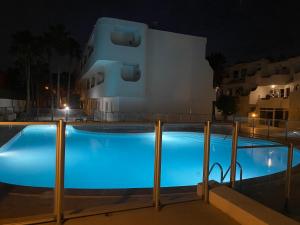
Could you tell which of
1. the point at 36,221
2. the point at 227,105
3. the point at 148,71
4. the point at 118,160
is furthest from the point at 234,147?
the point at 227,105

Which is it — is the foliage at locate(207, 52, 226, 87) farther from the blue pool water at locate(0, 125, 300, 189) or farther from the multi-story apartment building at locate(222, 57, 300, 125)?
the blue pool water at locate(0, 125, 300, 189)

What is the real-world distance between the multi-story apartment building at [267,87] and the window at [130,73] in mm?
13872

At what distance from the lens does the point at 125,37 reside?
24.9m

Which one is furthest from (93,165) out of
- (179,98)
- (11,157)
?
(179,98)

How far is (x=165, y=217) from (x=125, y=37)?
22910 mm

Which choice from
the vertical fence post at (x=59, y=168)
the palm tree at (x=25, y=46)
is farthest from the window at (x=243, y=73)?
the vertical fence post at (x=59, y=168)

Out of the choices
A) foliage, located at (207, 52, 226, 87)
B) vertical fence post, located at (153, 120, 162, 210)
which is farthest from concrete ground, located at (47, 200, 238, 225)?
foliage, located at (207, 52, 226, 87)

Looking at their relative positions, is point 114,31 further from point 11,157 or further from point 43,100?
point 43,100

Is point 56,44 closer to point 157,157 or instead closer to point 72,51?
point 72,51

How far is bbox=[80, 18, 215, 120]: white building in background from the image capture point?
23203mm

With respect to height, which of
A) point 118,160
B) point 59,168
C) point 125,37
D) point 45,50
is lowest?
point 118,160

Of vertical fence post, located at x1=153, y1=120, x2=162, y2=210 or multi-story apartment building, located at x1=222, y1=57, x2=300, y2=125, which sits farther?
multi-story apartment building, located at x1=222, y1=57, x2=300, y2=125

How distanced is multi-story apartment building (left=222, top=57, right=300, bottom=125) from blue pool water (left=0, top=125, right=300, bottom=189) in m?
14.3

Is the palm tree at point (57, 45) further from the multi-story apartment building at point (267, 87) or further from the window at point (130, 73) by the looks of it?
the multi-story apartment building at point (267, 87)
